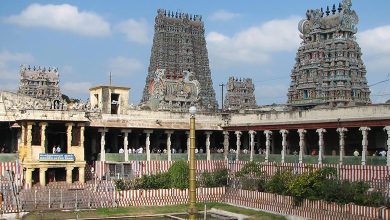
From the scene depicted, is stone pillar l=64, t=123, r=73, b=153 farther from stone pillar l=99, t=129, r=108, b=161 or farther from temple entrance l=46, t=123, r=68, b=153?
stone pillar l=99, t=129, r=108, b=161

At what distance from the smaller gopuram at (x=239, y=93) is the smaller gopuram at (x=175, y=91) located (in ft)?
67.8

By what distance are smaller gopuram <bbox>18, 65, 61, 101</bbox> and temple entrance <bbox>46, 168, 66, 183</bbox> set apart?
136 feet

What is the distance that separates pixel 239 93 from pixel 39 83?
33.1 m

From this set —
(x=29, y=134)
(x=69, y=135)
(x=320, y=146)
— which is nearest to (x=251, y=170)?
(x=320, y=146)

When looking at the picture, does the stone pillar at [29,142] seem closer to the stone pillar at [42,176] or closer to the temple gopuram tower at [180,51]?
the stone pillar at [42,176]

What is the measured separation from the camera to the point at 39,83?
86312 mm

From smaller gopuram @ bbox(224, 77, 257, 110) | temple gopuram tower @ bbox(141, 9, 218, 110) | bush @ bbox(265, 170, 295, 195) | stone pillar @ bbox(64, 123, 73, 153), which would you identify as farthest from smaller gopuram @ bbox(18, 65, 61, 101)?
bush @ bbox(265, 170, 295, 195)

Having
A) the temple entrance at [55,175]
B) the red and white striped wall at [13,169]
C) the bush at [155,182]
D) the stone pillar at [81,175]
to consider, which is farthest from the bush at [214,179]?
the red and white striped wall at [13,169]

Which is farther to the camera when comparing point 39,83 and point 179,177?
→ point 39,83

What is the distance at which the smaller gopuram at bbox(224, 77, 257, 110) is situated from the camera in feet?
306

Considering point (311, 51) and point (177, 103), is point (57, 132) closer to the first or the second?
point (177, 103)

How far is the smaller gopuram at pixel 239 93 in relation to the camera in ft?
306

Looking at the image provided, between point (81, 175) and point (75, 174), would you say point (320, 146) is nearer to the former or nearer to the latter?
point (81, 175)

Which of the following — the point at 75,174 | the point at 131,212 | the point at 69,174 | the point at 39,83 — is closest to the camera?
the point at 131,212
